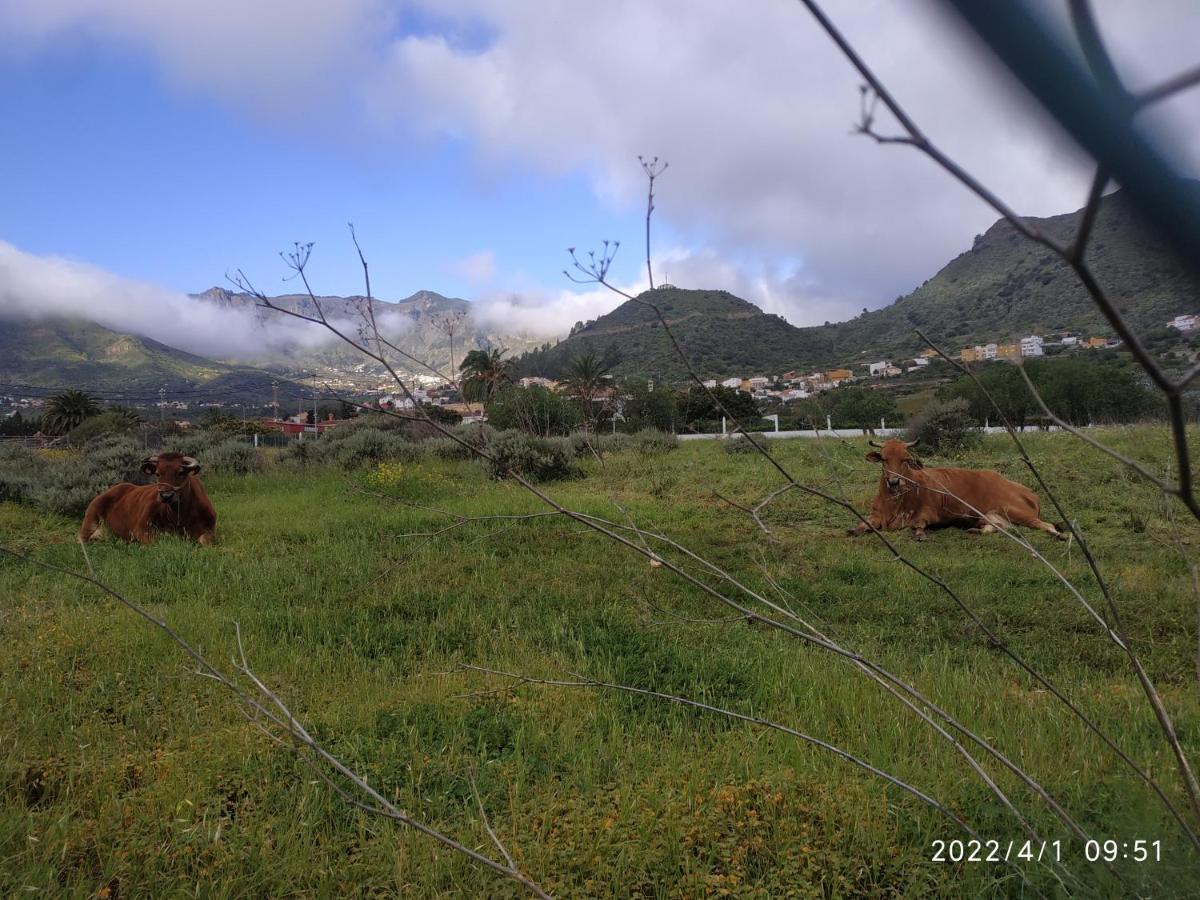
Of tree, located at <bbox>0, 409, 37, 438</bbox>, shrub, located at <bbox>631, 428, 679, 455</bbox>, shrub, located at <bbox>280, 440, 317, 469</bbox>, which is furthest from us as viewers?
tree, located at <bbox>0, 409, 37, 438</bbox>

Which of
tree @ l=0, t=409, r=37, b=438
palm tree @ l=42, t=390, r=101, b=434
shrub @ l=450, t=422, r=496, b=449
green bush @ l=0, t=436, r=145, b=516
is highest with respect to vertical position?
shrub @ l=450, t=422, r=496, b=449

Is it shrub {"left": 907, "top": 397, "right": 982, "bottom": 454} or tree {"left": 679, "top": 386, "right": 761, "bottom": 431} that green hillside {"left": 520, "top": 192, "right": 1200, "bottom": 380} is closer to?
tree {"left": 679, "top": 386, "right": 761, "bottom": 431}

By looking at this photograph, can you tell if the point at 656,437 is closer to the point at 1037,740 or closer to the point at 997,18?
the point at 1037,740

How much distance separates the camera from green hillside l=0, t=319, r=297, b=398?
4486 inches

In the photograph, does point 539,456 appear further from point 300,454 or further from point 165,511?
point 165,511

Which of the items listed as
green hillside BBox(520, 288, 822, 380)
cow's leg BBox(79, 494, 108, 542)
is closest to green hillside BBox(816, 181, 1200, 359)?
green hillside BBox(520, 288, 822, 380)

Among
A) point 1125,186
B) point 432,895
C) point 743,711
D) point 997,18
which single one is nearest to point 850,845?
point 743,711

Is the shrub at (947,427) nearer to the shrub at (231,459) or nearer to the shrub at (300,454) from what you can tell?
the shrub at (300,454)

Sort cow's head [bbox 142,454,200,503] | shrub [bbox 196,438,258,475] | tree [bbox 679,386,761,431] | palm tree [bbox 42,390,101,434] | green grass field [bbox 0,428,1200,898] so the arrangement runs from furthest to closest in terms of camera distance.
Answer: palm tree [bbox 42,390,101,434] → shrub [bbox 196,438,258,475] → cow's head [bbox 142,454,200,503] → green grass field [bbox 0,428,1200,898] → tree [bbox 679,386,761,431]

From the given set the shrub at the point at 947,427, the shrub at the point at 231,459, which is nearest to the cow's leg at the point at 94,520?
the shrub at the point at 231,459

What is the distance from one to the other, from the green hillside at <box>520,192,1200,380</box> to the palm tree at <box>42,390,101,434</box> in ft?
129

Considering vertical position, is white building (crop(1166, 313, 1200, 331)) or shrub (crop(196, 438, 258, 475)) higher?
white building (crop(1166, 313, 1200, 331))

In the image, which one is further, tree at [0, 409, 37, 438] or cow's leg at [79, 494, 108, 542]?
tree at [0, 409, 37, 438]

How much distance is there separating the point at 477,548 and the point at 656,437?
13695 millimetres
